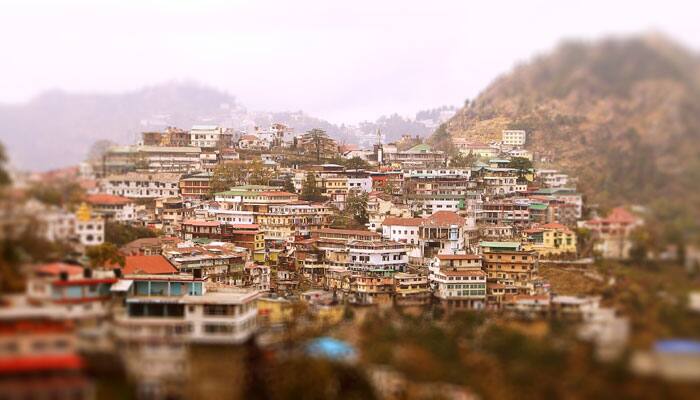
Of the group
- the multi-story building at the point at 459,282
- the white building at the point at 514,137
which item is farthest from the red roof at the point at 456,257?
the white building at the point at 514,137

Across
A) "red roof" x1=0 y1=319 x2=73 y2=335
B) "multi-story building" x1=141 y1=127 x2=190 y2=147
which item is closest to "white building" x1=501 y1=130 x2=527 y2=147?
"multi-story building" x1=141 y1=127 x2=190 y2=147

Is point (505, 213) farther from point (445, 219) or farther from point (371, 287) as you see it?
point (371, 287)

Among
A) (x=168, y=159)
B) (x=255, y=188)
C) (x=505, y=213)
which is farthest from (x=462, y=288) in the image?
(x=168, y=159)

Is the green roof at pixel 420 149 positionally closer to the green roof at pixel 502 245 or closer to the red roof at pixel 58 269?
the green roof at pixel 502 245

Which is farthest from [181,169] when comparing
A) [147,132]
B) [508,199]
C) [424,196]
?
[508,199]

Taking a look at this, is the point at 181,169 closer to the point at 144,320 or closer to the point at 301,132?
the point at 301,132

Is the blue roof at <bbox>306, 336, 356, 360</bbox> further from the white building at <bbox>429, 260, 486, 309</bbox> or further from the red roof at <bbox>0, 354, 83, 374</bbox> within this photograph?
the white building at <bbox>429, 260, 486, 309</bbox>
